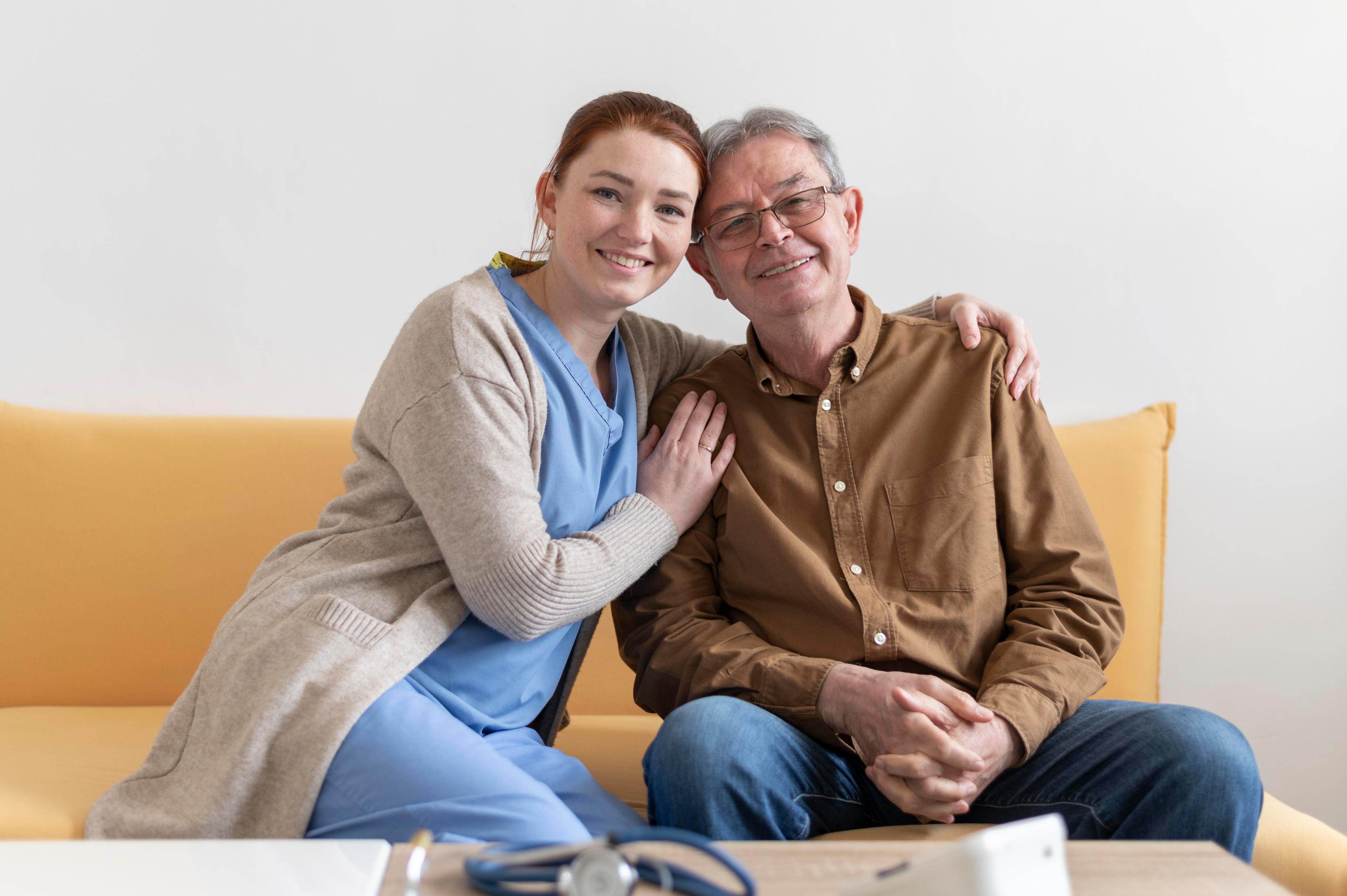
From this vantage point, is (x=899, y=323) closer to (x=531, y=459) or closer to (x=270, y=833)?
(x=531, y=459)

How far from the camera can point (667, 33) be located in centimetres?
202

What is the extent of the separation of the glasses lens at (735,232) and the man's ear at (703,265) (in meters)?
0.05

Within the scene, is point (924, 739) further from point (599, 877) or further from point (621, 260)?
point (621, 260)

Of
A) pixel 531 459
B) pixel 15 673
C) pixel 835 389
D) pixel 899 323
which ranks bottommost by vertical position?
pixel 15 673

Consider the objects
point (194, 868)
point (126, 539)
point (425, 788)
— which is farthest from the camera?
point (126, 539)

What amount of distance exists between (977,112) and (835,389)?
0.84 m

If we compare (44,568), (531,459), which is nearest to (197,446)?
(44,568)

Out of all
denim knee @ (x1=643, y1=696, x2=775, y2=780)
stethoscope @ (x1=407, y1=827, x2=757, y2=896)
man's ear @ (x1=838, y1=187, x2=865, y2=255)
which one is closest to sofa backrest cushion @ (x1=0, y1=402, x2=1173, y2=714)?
man's ear @ (x1=838, y1=187, x2=865, y2=255)

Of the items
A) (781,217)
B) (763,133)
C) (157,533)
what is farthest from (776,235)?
(157,533)

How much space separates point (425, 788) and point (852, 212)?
113 cm

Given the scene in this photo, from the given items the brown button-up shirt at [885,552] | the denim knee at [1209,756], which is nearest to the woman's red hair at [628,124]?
the brown button-up shirt at [885,552]

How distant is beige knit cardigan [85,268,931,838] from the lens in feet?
3.86

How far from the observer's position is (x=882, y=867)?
0.75 metres

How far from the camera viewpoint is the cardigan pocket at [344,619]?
4.10 ft
